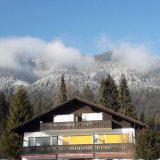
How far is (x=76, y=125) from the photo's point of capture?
1796 inches

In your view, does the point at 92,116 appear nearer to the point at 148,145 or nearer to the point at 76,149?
the point at 76,149

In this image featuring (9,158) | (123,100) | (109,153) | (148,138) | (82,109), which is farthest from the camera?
(123,100)

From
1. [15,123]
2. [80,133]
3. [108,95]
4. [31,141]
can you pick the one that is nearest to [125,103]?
[108,95]

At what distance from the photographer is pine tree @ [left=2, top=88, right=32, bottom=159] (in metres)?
50.8

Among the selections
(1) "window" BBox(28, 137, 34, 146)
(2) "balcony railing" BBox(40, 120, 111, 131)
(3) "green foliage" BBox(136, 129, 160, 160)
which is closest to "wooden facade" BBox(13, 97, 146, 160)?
(2) "balcony railing" BBox(40, 120, 111, 131)

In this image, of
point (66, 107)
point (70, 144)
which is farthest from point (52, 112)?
point (70, 144)

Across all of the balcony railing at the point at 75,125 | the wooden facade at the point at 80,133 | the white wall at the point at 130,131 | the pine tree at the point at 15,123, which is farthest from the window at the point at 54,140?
the white wall at the point at 130,131

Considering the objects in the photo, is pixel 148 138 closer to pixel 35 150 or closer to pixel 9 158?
pixel 35 150

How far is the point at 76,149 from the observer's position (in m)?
44.8

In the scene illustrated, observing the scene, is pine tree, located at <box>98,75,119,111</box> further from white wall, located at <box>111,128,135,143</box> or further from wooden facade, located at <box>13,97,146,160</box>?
white wall, located at <box>111,128,135,143</box>

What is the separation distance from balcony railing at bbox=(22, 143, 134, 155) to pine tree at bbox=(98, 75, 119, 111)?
2808cm

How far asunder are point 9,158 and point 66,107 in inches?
426

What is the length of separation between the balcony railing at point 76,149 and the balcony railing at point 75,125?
2254 mm

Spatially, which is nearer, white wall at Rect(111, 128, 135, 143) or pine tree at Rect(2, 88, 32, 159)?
→ white wall at Rect(111, 128, 135, 143)
